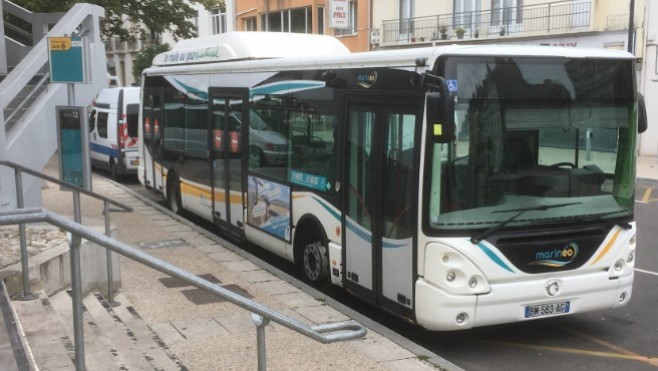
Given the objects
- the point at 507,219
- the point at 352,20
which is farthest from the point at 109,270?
the point at 352,20

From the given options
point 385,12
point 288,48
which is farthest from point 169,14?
point 385,12

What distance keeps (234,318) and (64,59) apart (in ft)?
12.9

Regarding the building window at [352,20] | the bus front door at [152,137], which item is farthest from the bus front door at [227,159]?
the building window at [352,20]

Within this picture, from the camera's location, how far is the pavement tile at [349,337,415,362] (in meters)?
5.97

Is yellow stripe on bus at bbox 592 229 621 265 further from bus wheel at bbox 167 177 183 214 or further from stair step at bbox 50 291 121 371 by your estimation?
bus wheel at bbox 167 177 183 214

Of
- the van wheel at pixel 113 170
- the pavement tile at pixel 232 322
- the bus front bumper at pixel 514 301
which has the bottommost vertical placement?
the van wheel at pixel 113 170

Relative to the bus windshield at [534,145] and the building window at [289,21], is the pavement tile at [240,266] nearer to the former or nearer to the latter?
the bus windshield at [534,145]

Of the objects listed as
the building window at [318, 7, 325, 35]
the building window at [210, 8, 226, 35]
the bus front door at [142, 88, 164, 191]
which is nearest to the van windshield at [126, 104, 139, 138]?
the bus front door at [142, 88, 164, 191]

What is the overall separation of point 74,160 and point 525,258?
5.54m

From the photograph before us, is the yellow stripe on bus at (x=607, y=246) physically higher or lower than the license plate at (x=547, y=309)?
higher

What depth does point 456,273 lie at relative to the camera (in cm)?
613

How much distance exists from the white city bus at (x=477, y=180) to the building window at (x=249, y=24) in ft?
115

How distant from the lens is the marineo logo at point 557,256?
639 cm

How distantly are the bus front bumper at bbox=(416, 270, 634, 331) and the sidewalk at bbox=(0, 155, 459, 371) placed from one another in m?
0.37
